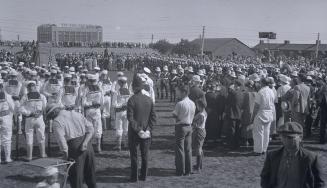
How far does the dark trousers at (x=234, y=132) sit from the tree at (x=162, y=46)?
56.9m

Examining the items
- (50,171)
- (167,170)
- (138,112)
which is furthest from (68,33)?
(50,171)

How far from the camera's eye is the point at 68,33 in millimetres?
109562

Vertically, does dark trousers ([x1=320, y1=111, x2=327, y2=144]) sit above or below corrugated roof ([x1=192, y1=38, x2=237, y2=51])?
below

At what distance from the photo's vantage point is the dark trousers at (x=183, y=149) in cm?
883

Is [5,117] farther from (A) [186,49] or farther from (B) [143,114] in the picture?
(A) [186,49]

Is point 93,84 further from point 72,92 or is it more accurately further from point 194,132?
point 194,132

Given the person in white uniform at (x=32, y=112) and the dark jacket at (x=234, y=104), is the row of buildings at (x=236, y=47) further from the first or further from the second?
the person in white uniform at (x=32, y=112)

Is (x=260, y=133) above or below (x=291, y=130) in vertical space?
below

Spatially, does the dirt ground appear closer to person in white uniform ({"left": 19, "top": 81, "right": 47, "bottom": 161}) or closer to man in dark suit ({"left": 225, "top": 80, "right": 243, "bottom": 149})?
man in dark suit ({"left": 225, "top": 80, "right": 243, "bottom": 149})

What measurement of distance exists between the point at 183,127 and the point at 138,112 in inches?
42.5

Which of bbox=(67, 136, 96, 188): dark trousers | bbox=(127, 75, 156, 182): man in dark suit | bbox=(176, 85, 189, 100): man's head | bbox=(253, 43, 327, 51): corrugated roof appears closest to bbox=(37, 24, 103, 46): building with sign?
bbox=(253, 43, 327, 51): corrugated roof

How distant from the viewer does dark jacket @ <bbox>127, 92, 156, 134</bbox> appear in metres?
8.32

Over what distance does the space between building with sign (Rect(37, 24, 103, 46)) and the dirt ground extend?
89253 millimetres

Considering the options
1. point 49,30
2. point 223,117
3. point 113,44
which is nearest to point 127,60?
point 113,44
